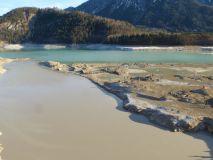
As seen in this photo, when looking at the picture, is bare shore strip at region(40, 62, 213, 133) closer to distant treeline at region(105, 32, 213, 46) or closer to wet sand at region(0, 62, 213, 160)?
wet sand at region(0, 62, 213, 160)

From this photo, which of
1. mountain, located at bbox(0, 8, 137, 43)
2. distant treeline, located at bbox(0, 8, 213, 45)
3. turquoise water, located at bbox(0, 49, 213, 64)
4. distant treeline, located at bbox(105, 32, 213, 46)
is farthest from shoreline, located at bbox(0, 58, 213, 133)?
mountain, located at bbox(0, 8, 137, 43)

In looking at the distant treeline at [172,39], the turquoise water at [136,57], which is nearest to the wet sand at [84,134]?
the turquoise water at [136,57]

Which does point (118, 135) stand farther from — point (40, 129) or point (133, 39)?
point (133, 39)

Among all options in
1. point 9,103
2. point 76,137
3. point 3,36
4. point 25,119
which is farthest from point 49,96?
point 3,36

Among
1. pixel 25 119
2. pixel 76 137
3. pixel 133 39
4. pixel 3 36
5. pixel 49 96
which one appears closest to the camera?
pixel 76 137

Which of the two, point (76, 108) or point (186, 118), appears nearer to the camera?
point (186, 118)

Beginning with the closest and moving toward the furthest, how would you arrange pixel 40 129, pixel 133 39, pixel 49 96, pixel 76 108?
pixel 40 129
pixel 76 108
pixel 49 96
pixel 133 39

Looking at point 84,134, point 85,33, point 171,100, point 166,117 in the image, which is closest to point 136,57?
point 171,100
